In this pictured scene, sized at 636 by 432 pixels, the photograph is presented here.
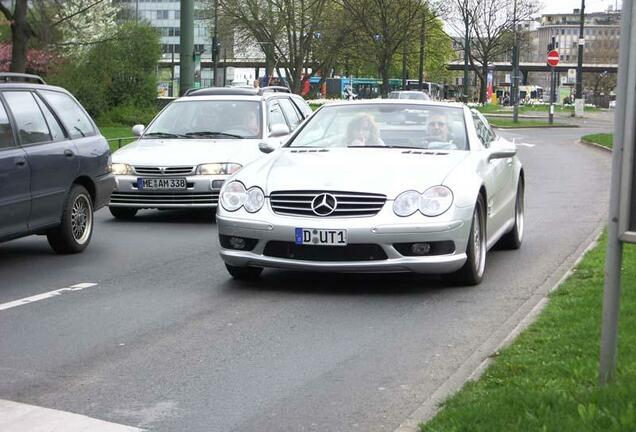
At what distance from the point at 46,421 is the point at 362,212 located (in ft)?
12.9

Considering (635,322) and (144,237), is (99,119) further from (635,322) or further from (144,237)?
(635,322)

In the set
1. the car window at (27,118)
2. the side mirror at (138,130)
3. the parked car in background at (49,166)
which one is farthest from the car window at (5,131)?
the side mirror at (138,130)

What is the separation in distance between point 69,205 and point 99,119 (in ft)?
115

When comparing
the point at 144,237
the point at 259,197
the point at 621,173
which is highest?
the point at 621,173

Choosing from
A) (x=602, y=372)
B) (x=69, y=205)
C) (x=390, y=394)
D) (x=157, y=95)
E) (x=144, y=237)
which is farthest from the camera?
(x=157, y=95)

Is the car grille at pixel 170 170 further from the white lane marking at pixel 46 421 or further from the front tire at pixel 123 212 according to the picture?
the white lane marking at pixel 46 421

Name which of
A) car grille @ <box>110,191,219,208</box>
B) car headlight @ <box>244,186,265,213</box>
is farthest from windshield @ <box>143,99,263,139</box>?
car headlight @ <box>244,186,265,213</box>

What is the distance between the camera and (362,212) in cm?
875

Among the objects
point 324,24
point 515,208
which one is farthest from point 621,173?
point 324,24

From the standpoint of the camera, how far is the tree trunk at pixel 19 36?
96.1ft

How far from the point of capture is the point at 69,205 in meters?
11.1

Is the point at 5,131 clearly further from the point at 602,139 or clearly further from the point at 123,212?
the point at 602,139

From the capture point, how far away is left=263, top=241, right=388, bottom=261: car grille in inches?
343

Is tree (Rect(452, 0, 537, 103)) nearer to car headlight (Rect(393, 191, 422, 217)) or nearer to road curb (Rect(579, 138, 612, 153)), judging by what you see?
road curb (Rect(579, 138, 612, 153))
